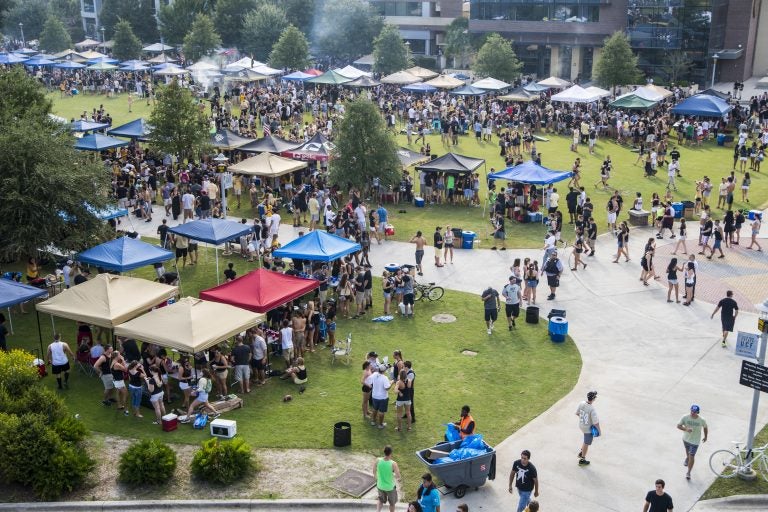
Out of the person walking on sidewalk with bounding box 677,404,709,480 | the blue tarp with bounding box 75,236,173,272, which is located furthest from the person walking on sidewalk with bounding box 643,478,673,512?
the blue tarp with bounding box 75,236,173,272

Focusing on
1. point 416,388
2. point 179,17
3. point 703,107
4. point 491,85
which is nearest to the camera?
point 416,388

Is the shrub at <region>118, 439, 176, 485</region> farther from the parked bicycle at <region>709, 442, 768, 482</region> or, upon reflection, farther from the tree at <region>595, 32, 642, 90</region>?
the tree at <region>595, 32, 642, 90</region>

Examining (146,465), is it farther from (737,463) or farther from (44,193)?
(44,193)

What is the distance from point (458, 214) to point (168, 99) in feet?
44.2

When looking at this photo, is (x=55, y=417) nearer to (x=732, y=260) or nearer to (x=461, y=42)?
(x=732, y=260)

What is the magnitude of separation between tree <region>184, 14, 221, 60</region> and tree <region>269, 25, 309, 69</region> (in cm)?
853

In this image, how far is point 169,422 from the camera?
A: 1608 centimetres

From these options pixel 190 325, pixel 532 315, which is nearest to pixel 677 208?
pixel 532 315

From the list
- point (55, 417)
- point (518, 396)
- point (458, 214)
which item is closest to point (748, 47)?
point (458, 214)

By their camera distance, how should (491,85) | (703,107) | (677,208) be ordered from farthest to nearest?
(491,85) < (703,107) < (677,208)

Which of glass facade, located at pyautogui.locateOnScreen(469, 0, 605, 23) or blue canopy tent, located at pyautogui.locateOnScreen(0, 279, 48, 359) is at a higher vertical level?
glass facade, located at pyautogui.locateOnScreen(469, 0, 605, 23)

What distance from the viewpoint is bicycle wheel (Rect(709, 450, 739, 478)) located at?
14.5 metres

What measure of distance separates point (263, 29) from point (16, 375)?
67412 millimetres

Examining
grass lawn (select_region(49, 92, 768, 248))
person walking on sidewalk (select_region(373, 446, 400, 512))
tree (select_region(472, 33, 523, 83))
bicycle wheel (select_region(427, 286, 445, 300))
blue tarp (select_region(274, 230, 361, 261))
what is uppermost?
tree (select_region(472, 33, 523, 83))
